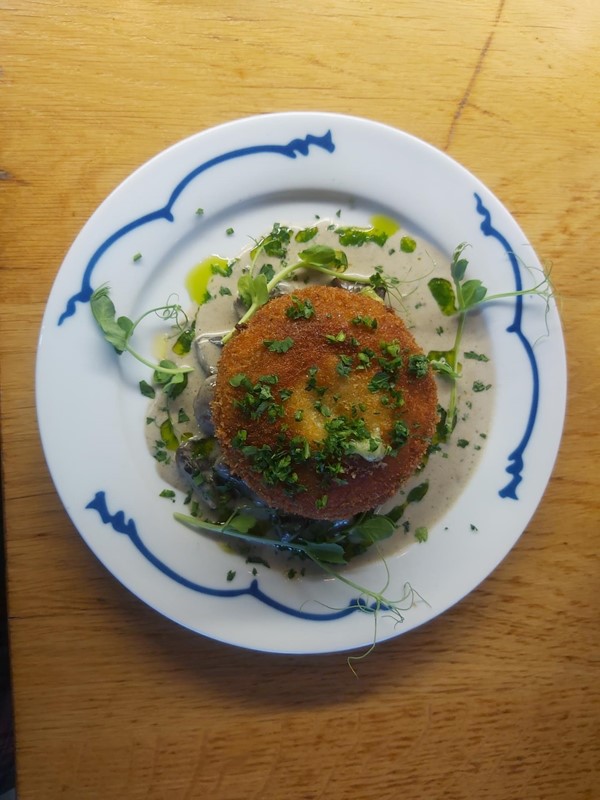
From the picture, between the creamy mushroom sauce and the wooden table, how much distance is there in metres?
0.30

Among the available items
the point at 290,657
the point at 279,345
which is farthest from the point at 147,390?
the point at 290,657

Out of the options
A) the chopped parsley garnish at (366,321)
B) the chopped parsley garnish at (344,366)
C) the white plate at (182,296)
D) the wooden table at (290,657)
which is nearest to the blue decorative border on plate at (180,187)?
the white plate at (182,296)

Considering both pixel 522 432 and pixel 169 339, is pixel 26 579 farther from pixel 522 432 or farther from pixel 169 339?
pixel 522 432

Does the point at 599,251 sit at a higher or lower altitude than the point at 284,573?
higher

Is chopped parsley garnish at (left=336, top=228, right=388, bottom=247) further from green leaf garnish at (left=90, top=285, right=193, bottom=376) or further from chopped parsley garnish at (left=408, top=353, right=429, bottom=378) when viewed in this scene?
green leaf garnish at (left=90, top=285, right=193, bottom=376)

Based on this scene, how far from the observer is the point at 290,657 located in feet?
6.08

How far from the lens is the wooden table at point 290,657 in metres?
1.78

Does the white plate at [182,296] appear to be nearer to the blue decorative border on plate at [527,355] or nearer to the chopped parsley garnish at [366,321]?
the blue decorative border on plate at [527,355]

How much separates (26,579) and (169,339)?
789 millimetres

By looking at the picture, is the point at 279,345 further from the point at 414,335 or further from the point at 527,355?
the point at 527,355

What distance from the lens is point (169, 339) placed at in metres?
1.79

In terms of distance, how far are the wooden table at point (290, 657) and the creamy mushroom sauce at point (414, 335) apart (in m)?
0.30

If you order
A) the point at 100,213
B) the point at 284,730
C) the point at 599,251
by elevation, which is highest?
the point at 599,251

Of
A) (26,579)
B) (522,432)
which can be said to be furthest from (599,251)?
(26,579)
